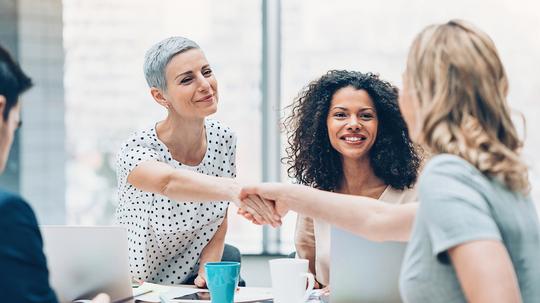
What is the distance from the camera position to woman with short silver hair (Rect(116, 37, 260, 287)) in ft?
8.04

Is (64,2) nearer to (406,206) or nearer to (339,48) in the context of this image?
(339,48)

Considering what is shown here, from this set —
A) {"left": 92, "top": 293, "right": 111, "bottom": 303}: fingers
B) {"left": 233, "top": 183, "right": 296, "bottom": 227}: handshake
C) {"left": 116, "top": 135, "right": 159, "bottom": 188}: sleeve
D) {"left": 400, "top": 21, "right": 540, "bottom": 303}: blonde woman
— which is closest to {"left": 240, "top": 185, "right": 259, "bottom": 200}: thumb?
{"left": 233, "top": 183, "right": 296, "bottom": 227}: handshake

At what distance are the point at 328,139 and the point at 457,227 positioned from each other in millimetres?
1424

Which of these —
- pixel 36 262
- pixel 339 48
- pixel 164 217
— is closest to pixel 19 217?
pixel 36 262

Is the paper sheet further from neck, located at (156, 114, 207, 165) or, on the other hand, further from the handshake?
neck, located at (156, 114, 207, 165)

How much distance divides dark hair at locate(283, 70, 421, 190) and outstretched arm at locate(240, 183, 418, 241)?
0.48 metres

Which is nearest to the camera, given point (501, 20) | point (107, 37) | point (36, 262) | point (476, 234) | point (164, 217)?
point (476, 234)

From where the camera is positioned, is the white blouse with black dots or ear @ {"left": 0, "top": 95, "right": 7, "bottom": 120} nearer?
ear @ {"left": 0, "top": 95, "right": 7, "bottom": 120}

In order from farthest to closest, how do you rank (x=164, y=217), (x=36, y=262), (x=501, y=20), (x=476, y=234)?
(x=501, y=20) < (x=164, y=217) < (x=36, y=262) < (x=476, y=234)

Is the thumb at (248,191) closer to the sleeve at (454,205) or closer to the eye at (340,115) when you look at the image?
the eye at (340,115)

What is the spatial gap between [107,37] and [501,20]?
7.87 feet

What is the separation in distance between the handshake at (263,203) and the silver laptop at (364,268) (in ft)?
1.27

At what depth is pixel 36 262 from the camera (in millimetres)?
1253

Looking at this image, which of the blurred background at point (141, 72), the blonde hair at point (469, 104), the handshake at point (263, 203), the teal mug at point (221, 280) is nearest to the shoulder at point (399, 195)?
the handshake at point (263, 203)
